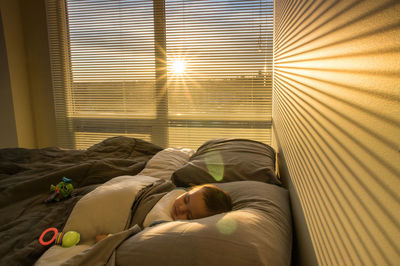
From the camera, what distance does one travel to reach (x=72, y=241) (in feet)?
3.47

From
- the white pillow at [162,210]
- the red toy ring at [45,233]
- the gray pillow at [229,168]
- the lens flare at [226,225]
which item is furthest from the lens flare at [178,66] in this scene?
the lens flare at [226,225]

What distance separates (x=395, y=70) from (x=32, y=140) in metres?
4.11

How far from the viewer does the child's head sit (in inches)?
45.0

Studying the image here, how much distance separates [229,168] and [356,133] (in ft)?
3.88

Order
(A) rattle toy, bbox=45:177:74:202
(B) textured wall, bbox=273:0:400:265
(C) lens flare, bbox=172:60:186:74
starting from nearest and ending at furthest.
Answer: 1. (B) textured wall, bbox=273:0:400:265
2. (A) rattle toy, bbox=45:177:74:202
3. (C) lens flare, bbox=172:60:186:74

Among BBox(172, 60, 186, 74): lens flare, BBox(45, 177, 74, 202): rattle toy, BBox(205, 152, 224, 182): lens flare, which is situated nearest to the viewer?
BBox(45, 177, 74, 202): rattle toy

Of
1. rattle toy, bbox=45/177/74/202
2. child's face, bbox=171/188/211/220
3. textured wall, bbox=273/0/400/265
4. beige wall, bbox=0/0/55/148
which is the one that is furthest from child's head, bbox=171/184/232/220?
beige wall, bbox=0/0/55/148

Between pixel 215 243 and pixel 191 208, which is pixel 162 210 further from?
pixel 215 243

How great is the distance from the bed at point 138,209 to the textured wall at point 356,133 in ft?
0.81

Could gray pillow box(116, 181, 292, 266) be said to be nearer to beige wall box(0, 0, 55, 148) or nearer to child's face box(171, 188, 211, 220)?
child's face box(171, 188, 211, 220)

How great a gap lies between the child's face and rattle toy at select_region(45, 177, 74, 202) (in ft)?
2.21

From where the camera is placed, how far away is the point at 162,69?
10.1ft

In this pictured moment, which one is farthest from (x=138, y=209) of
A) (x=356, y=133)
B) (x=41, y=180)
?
(x=356, y=133)

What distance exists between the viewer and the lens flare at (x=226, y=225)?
2.60 ft
